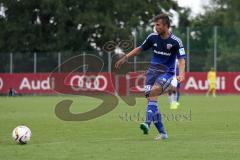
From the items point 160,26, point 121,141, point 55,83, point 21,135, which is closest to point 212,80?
point 55,83

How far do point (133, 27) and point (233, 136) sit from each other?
156ft

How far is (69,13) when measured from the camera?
59.9 m

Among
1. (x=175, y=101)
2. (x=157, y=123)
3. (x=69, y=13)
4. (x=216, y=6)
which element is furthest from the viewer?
(x=216, y=6)

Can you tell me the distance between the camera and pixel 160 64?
1398 cm

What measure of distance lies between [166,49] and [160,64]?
1.25 ft

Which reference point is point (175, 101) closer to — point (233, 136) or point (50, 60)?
point (233, 136)

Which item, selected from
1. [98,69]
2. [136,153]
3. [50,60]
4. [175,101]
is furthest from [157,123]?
[50,60]

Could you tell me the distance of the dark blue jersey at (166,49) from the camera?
44.9ft

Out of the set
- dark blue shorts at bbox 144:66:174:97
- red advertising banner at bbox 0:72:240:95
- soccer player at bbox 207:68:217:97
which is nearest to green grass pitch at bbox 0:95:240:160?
dark blue shorts at bbox 144:66:174:97

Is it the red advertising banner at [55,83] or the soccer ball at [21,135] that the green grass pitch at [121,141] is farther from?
the red advertising banner at [55,83]

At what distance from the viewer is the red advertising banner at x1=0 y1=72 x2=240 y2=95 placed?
44.6 meters

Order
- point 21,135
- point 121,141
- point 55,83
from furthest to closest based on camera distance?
point 55,83 → point 121,141 → point 21,135

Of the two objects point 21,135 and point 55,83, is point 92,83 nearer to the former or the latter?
point 55,83

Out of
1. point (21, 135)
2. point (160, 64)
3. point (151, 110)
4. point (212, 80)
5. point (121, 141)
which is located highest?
point (160, 64)
